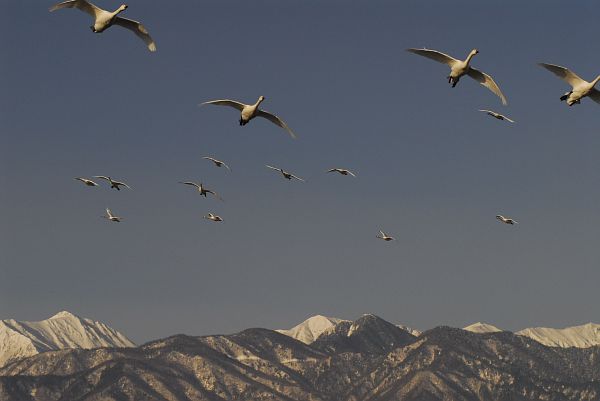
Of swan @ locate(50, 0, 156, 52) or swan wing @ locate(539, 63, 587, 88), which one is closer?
Answer: swan wing @ locate(539, 63, 587, 88)

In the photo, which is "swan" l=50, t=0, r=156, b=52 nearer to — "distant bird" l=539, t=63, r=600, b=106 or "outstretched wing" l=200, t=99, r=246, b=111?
"outstretched wing" l=200, t=99, r=246, b=111

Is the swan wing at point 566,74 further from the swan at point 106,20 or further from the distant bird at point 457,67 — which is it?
the swan at point 106,20

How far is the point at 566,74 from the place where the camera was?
97.1 metres

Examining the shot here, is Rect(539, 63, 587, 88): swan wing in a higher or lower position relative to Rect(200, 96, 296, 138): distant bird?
higher

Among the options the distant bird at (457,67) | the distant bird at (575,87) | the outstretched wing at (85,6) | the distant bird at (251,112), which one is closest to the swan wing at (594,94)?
the distant bird at (575,87)

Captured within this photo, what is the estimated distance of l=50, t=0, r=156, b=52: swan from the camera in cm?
10288

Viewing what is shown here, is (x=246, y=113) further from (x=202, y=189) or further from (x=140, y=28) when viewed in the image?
(x=202, y=189)

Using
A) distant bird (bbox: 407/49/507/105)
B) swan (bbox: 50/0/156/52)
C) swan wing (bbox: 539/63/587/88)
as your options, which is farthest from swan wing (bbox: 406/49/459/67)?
swan (bbox: 50/0/156/52)

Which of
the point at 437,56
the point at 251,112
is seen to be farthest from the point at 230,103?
the point at 437,56

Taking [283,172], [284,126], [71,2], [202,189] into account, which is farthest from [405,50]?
[202,189]

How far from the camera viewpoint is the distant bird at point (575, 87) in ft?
316

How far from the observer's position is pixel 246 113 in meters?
109

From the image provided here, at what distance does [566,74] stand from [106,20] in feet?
135

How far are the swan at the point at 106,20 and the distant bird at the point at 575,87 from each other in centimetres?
3589
